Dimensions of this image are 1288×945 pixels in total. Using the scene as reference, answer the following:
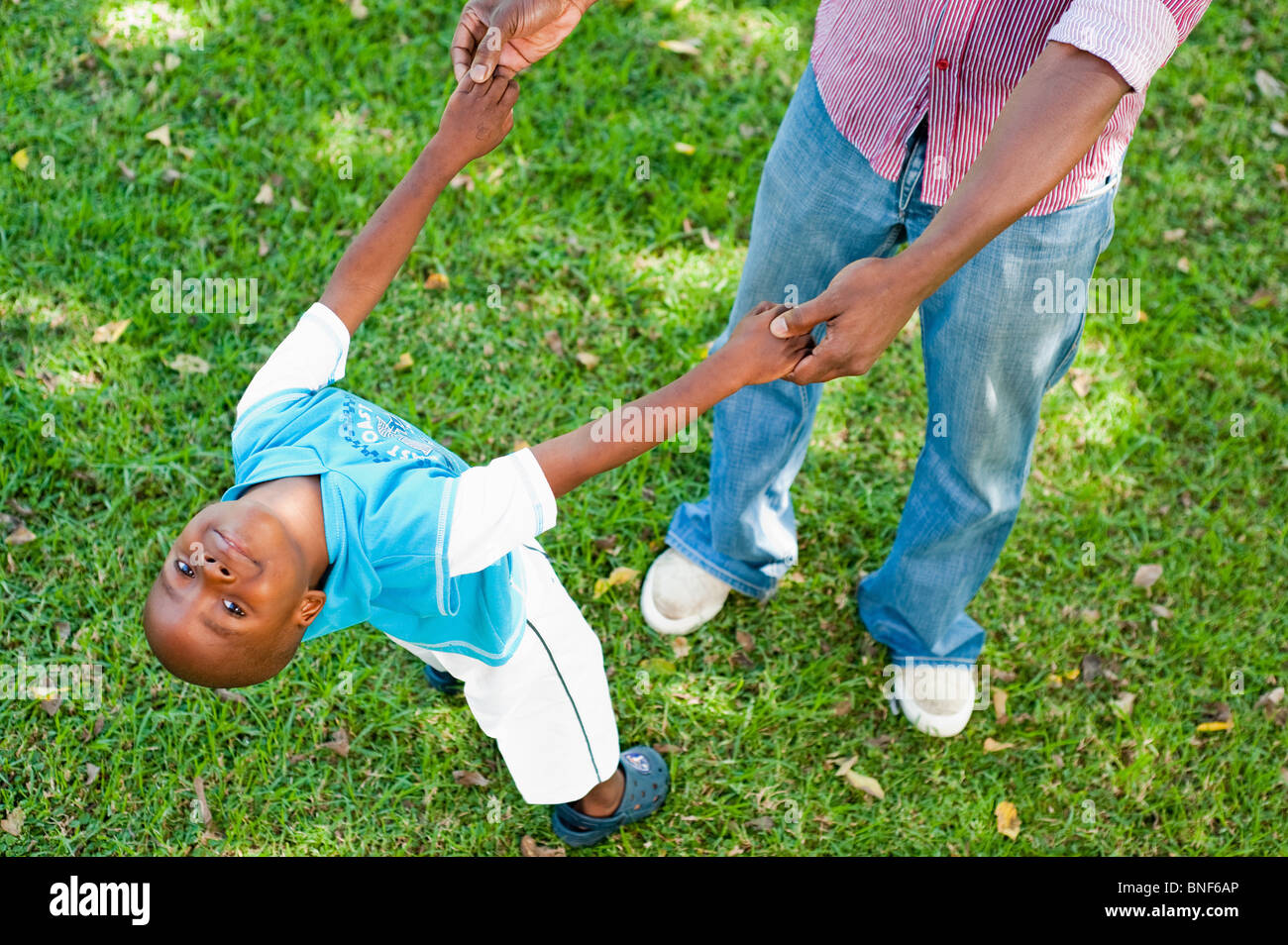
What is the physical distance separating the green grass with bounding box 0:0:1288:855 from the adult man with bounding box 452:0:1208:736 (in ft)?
2.15

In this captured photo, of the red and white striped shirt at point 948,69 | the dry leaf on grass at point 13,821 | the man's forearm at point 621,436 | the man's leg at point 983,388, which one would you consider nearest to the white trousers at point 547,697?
the man's forearm at point 621,436

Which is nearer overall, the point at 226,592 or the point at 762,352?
the point at 226,592

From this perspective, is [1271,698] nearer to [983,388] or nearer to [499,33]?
[983,388]

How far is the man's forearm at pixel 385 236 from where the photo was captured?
2250 millimetres

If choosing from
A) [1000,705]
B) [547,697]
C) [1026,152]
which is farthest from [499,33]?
[1000,705]

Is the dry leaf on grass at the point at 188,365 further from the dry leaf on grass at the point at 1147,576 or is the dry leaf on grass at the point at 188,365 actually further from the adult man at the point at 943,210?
the dry leaf on grass at the point at 1147,576

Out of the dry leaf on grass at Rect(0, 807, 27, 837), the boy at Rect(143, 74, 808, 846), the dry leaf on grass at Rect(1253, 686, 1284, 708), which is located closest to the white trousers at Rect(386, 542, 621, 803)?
the boy at Rect(143, 74, 808, 846)

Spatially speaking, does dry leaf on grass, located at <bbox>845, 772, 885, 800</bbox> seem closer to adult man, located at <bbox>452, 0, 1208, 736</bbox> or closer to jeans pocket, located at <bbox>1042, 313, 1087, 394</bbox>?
adult man, located at <bbox>452, 0, 1208, 736</bbox>

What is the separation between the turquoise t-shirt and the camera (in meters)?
2.00

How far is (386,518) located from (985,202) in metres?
1.31

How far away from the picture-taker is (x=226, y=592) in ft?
6.14

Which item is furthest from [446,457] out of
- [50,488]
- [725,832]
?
[50,488]

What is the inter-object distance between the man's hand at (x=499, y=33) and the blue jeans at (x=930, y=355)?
648 mm
